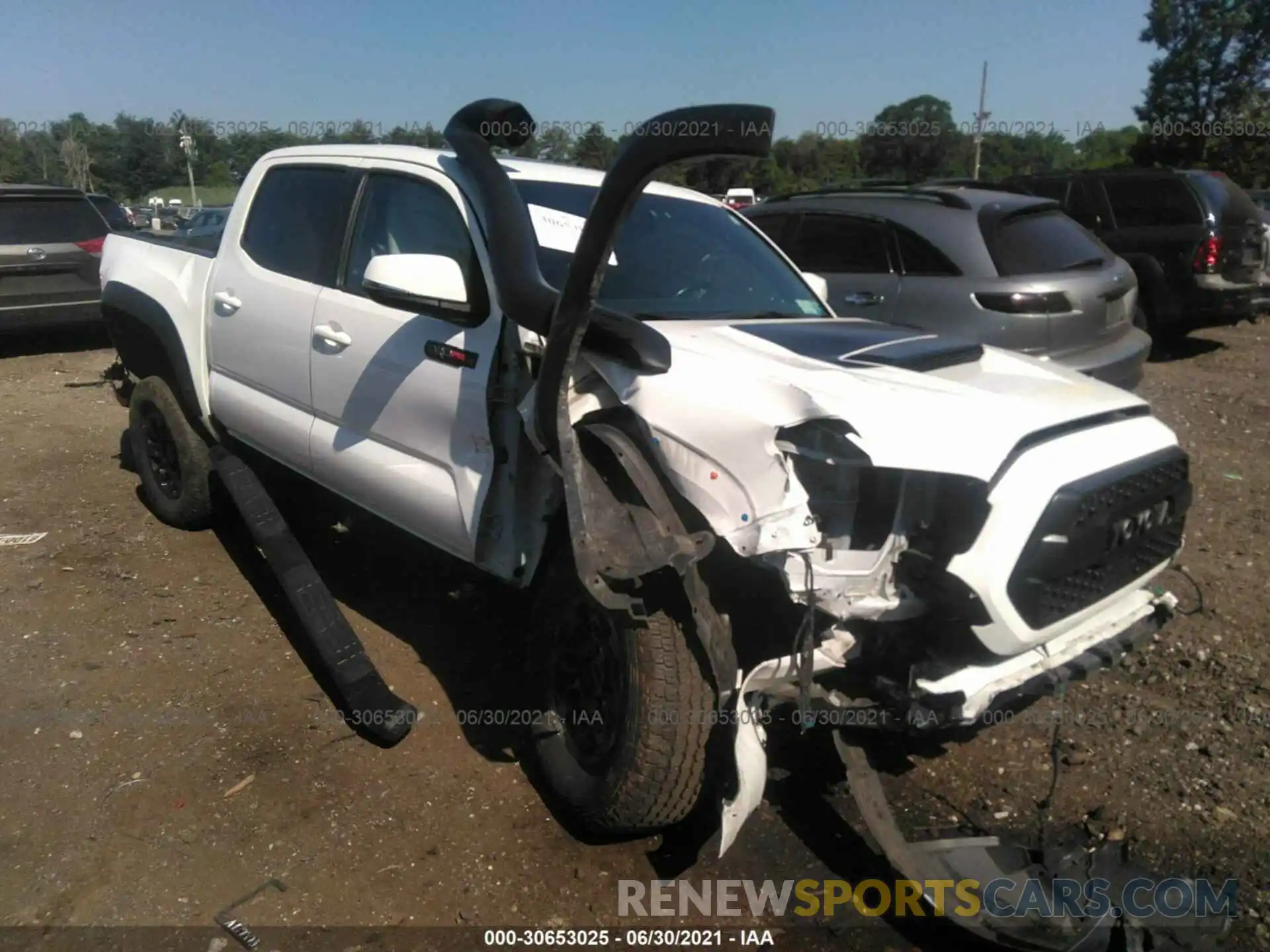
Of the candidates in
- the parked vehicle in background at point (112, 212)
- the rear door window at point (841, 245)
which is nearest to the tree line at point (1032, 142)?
the parked vehicle in background at point (112, 212)

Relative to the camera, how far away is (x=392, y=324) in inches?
136

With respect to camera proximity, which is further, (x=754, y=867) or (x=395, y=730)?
(x=395, y=730)

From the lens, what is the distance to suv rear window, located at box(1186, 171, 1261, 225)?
30.3ft

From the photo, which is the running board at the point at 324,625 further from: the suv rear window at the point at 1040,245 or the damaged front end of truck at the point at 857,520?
the suv rear window at the point at 1040,245

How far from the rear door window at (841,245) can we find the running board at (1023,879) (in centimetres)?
447

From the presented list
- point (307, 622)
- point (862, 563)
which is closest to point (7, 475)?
point (307, 622)

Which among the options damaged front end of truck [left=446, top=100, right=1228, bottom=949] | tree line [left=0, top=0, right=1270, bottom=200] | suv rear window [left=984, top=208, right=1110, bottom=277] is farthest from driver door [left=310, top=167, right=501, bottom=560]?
tree line [left=0, top=0, right=1270, bottom=200]

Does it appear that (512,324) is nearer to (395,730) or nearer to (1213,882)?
(395,730)

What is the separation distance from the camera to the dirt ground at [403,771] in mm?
2691

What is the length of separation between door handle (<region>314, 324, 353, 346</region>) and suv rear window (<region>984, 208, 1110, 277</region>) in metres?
4.22

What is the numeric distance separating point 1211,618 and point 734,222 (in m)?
2.71

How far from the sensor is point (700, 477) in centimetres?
246

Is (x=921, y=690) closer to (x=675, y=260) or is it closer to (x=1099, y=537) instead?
(x=1099, y=537)

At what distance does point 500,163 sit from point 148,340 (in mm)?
2490
